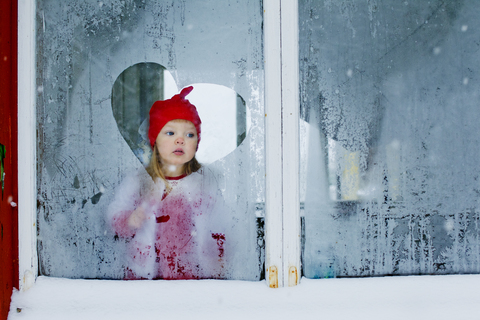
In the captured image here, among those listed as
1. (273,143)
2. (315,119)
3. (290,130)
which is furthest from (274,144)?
(315,119)

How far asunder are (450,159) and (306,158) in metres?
0.79

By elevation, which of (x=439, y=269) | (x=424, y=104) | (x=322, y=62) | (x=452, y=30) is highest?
(x=452, y=30)

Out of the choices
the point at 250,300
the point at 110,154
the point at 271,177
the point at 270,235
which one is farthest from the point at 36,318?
the point at 271,177

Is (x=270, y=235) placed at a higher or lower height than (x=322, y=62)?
lower

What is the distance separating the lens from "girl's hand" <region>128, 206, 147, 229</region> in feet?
5.06

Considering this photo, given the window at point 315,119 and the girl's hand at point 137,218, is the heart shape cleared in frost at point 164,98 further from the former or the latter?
the girl's hand at point 137,218

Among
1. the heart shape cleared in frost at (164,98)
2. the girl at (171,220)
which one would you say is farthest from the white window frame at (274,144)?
the girl at (171,220)

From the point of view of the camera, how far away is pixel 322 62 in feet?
5.08

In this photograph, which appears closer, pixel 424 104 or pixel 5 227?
pixel 5 227

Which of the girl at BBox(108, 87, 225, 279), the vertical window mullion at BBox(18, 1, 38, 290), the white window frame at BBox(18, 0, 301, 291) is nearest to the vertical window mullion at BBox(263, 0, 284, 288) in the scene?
the white window frame at BBox(18, 0, 301, 291)

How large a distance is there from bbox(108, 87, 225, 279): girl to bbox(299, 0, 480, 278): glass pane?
51 centimetres

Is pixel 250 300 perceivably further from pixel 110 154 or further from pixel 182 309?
pixel 110 154

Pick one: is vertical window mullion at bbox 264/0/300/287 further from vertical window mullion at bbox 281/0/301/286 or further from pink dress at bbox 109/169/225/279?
pink dress at bbox 109/169/225/279

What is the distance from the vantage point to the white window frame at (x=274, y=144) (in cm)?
149
